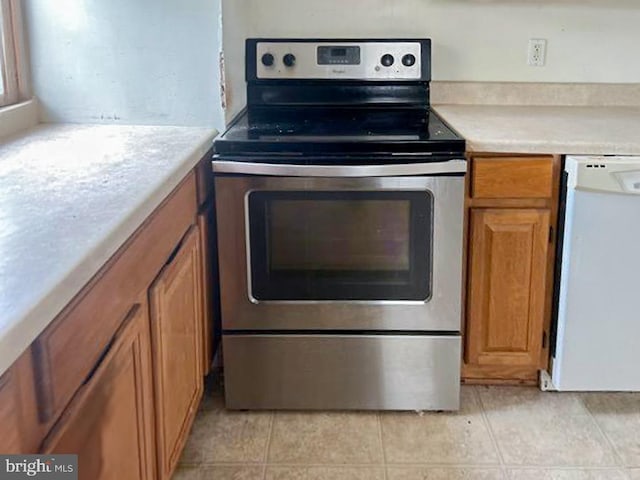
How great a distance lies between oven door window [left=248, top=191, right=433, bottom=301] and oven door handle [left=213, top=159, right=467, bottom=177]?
0.07m

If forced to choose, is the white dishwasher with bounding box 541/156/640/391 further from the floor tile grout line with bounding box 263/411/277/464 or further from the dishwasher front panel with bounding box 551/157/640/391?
the floor tile grout line with bounding box 263/411/277/464

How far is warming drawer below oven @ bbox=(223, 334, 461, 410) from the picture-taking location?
241cm

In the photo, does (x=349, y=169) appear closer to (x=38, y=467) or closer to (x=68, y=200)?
(x=68, y=200)

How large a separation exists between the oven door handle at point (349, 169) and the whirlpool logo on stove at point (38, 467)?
3.94 feet

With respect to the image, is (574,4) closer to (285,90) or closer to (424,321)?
(285,90)

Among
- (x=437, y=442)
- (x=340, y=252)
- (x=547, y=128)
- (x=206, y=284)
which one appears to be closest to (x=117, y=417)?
(x=206, y=284)

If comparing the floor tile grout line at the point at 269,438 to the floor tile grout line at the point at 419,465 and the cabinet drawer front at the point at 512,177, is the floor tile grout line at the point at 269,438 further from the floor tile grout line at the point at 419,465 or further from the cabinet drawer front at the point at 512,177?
the cabinet drawer front at the point at 512,177

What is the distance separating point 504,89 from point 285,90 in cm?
86

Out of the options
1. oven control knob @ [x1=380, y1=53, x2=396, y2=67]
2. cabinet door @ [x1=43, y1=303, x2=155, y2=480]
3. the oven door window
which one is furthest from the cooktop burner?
cabinet door @ [x1=43, y1=303, x2=155, y2=480]

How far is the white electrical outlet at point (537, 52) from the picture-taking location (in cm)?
294

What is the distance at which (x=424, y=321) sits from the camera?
2375 millimetres

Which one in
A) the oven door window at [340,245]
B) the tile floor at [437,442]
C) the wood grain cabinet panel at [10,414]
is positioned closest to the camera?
the wood grain cabinet panel at [10,414]

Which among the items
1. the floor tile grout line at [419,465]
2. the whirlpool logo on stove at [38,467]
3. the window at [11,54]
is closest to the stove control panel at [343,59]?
the window at [11,54]

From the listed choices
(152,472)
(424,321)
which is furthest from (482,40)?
(152,472)
